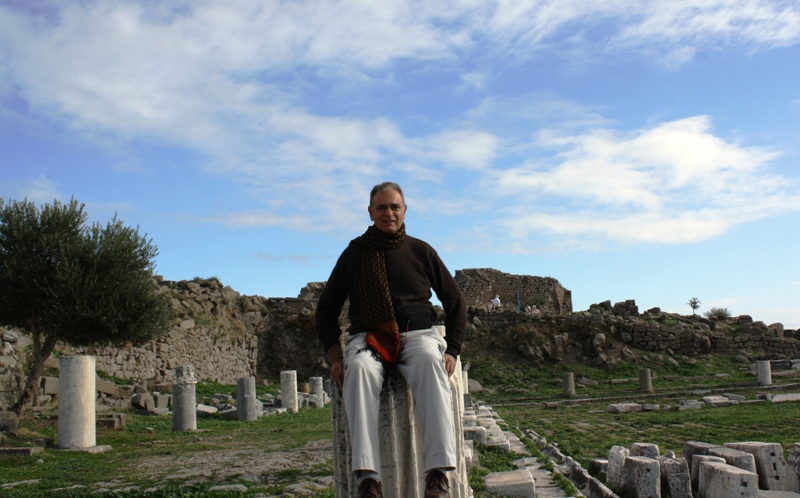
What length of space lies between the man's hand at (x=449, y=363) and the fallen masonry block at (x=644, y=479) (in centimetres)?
A: 256

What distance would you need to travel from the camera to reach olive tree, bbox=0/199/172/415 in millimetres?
12266

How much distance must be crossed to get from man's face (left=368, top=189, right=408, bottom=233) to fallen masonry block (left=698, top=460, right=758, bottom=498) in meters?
3.30

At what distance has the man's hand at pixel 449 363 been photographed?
13.3 feet

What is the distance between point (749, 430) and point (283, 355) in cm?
1924

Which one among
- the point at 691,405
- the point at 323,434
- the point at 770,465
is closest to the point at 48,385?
the point at 323,434

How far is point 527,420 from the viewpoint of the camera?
13.8m

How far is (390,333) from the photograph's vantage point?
157 inches

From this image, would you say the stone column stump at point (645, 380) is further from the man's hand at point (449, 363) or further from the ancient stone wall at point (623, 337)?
the man's hand at point (449, 363)

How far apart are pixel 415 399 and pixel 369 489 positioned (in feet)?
1.77

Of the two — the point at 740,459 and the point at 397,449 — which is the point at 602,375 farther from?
the point at 397,449

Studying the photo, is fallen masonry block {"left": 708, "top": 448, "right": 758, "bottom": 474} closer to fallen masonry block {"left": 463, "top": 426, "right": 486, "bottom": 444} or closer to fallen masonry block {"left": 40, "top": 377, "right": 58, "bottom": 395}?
fallen masonry block {"left": 463, "top": 426, "right": 486, "bottom": 444}

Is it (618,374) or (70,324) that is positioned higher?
(70,324)

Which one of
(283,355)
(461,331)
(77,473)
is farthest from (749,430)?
(283,355)

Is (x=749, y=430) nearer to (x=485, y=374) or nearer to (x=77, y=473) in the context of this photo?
(x=77, y=473)
